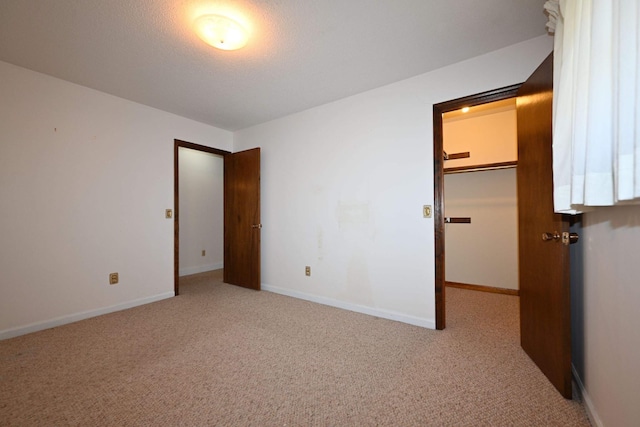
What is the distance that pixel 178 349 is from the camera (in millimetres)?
2002

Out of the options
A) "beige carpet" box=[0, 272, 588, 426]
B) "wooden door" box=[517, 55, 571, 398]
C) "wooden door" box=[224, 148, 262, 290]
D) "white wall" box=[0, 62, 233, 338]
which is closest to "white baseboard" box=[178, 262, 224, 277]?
"wooden door" box=[224, 148, 262, 290]

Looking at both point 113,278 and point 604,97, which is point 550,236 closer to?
point 604,97

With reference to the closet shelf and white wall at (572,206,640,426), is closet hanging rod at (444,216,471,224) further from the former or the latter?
white wall at (572,206,640,426)

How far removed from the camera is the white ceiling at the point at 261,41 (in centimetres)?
164

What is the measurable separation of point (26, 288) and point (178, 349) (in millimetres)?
1629

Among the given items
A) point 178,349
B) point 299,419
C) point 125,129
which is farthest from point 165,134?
point 299,419

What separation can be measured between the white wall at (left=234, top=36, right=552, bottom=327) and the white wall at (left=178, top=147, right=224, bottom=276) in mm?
1891

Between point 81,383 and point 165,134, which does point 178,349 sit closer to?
point 81,383

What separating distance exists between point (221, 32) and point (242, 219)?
2.50 metres

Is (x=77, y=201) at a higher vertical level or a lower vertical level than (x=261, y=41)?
lower

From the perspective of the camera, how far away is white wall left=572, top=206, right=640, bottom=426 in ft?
3.22

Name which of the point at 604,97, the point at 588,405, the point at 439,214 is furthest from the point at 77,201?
the point at 588,405

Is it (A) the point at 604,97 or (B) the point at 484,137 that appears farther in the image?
(B) the point at 484,137

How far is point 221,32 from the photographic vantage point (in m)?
1.76
